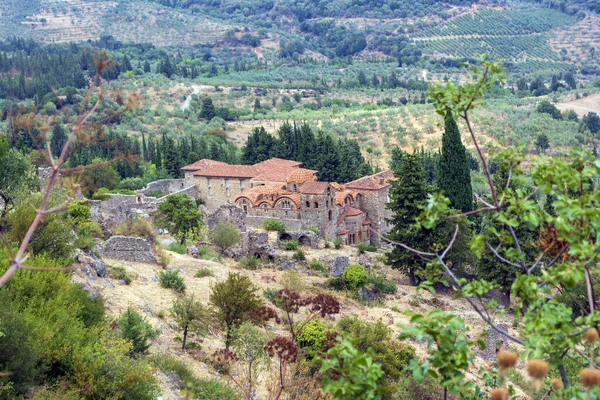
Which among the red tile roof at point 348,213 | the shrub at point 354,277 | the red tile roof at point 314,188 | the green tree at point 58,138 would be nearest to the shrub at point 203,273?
the shrub at point 354,277

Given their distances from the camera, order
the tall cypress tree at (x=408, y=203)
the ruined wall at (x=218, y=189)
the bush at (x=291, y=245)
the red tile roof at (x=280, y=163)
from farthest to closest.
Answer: the red tile roof at (x=280, y=163), the ruined wall at (x=218, y=189), the bush at (x=291, y=245), the tall cypress tree at (x=408, y=203)

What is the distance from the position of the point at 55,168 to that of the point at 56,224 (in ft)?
55.5

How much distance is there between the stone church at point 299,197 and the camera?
42.1 metres

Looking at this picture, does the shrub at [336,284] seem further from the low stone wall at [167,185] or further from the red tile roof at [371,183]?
the low stone wall at [167,185]

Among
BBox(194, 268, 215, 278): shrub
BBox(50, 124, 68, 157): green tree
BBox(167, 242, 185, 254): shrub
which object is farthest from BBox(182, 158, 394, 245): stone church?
BBox(50, 124, 68, 157): green tree

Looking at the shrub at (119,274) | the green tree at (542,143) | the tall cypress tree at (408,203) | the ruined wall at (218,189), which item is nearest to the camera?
the shrub at (119,274)

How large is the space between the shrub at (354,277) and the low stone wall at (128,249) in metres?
7.98

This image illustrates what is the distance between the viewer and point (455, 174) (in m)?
44.3

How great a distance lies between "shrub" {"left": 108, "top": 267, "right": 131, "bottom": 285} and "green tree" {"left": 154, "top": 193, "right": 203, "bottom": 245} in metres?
10.6

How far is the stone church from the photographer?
42.1 metres

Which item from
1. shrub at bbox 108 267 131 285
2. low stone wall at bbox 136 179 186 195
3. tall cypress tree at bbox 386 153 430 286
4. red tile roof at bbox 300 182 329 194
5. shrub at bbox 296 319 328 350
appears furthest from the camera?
low stone wall at bbox 136 179 186 195

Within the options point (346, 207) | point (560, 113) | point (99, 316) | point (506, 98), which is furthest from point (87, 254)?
point (506, 98)

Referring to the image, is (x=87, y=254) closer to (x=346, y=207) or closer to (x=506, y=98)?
(x=346, y=207)

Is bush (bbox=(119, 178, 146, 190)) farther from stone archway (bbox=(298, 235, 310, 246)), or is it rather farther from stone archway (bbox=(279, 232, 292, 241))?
stone archway (bbox=(298, 235, 310, 246))
